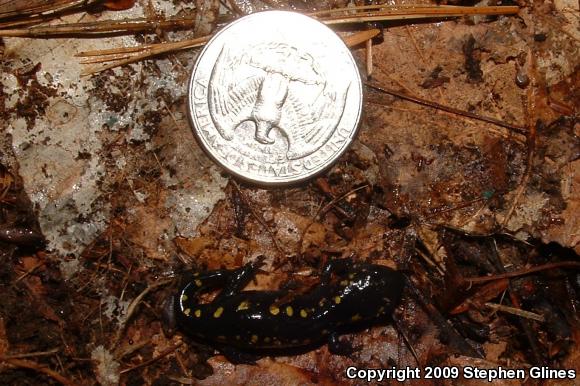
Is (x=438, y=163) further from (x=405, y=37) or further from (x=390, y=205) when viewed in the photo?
(x=405, y=37)

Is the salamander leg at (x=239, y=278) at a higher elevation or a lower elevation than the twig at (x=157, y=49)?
lower

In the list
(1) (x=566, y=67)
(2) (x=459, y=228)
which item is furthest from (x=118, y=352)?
(1) (x=566, y=67)

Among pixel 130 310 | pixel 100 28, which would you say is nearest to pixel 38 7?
pixel 100 28

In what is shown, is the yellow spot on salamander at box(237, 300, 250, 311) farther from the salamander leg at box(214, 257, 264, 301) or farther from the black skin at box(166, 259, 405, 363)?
the salamander leg at box(214, 257, 264, 301)

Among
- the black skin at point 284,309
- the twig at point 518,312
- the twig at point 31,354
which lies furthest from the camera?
the twig at point 518,312

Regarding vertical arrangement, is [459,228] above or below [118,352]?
above

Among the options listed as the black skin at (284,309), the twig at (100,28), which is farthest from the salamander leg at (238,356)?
the twig at (100,28)

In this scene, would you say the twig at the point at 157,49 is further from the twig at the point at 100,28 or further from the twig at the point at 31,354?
the twig at the point at 31,354
